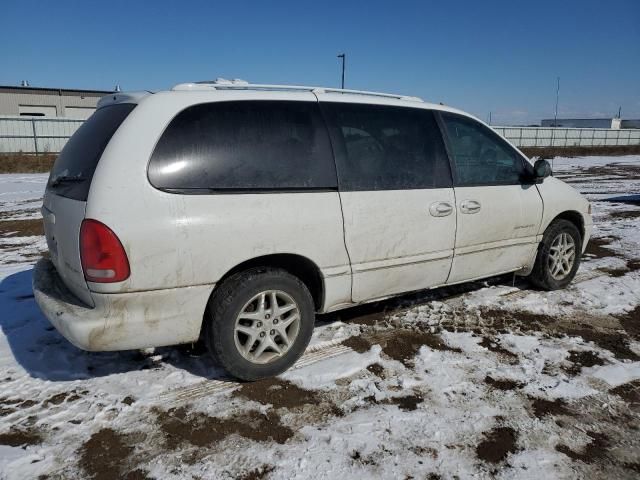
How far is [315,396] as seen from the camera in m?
3.04

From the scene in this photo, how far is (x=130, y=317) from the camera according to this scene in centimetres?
273

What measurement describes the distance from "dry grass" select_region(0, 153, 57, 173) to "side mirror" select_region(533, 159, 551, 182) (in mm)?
20544

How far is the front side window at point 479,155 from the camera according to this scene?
157 inches

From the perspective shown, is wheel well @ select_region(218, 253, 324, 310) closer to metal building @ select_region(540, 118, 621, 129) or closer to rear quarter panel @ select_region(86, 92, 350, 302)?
rear quarter panel @ select_region(86, 92, 350, 302)

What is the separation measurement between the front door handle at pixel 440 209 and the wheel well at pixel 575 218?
69.2 inches

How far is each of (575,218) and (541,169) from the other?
1025 mm

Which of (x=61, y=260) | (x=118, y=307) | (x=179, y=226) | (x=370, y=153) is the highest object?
(x=370, y=153)

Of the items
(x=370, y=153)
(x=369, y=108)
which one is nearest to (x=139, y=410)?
(x=370, y=153)

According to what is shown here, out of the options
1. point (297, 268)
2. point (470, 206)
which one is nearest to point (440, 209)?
point (470, 206)

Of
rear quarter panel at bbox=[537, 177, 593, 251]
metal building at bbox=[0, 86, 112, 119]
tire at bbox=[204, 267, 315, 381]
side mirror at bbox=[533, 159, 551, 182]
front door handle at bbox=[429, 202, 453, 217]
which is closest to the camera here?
tire at bbox=[204, 267, 315, 381]

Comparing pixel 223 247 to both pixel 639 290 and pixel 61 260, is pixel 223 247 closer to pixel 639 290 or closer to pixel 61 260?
pixel 61 260

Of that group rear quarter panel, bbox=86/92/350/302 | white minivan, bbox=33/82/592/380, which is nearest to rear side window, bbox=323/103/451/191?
white minivan, bbox=33/82/592/380

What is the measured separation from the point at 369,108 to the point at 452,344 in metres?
1.95

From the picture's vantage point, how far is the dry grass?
64.0ft
